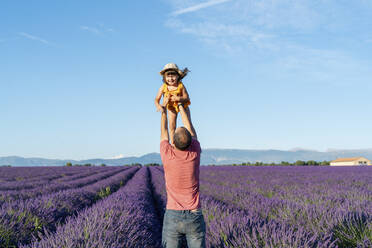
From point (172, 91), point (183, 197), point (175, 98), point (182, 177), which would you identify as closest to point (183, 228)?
point (183, 197)

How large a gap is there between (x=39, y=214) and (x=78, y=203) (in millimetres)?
2467

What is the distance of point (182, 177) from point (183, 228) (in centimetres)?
41

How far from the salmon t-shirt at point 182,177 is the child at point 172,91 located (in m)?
0.28

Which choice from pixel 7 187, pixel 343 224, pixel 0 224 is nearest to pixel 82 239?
pixel 0 224

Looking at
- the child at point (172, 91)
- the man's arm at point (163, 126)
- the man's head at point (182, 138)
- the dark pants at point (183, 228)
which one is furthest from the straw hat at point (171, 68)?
the dark pants at point (183, 228)

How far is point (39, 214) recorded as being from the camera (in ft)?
16.8

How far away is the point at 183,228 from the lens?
2404 millimetres

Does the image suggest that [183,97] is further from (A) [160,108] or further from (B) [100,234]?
(B) [100,234]

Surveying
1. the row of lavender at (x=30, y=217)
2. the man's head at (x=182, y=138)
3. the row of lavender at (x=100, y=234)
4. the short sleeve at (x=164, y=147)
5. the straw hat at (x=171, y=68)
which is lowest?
the row of lavender at (x=30, y=217)

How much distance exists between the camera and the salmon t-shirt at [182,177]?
242 centimetres

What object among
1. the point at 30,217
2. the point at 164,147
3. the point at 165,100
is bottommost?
the point at 30,217

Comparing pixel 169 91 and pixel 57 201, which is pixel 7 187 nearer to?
pixel 57 201

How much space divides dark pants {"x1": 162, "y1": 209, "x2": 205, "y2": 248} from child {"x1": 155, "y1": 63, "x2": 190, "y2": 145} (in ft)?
2.26

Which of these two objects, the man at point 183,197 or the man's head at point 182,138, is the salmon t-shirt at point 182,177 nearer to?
the man at point 183,197
